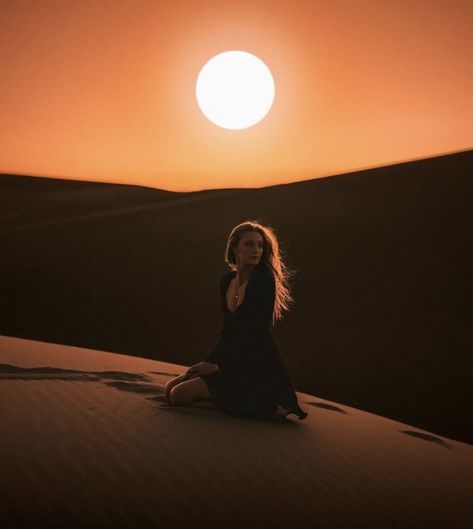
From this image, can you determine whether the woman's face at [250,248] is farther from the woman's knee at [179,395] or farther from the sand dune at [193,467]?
the sand dune at [193,467]

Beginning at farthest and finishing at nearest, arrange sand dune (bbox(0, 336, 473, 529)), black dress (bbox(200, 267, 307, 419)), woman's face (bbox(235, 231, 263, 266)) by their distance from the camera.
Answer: woman's face (bbox(235, 231, 263, 266)), black dress (bbox(200, 267, 307, 419)), sand dune (bbox(0, 336, 473, 529))

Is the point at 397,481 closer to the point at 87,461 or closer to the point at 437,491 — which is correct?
the point at 437,491

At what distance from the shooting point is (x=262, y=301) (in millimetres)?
3652

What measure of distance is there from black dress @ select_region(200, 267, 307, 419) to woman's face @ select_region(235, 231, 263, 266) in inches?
5.0

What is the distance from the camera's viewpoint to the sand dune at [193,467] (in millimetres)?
2303

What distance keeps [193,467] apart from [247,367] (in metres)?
0.91

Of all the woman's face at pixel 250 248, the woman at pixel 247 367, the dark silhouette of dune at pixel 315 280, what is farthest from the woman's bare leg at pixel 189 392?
the dark silhouette of dune at pixel 315 280

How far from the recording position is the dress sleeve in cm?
364

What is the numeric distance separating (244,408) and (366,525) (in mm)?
1227

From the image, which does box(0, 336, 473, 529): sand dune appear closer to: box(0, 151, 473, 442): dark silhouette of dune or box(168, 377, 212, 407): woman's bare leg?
box(168, 377, 212, 407): woman's bare leg

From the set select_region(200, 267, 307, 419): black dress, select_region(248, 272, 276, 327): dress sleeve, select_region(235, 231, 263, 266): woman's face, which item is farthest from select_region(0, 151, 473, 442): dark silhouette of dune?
select_region(235, 231, 263, 266): woman's face

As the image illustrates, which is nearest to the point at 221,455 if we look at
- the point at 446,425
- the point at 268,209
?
the point at 446,425

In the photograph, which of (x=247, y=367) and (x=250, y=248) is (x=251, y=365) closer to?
(x=247, y=367)

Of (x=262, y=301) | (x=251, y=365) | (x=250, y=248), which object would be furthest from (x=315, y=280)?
(x=251, y=365)
